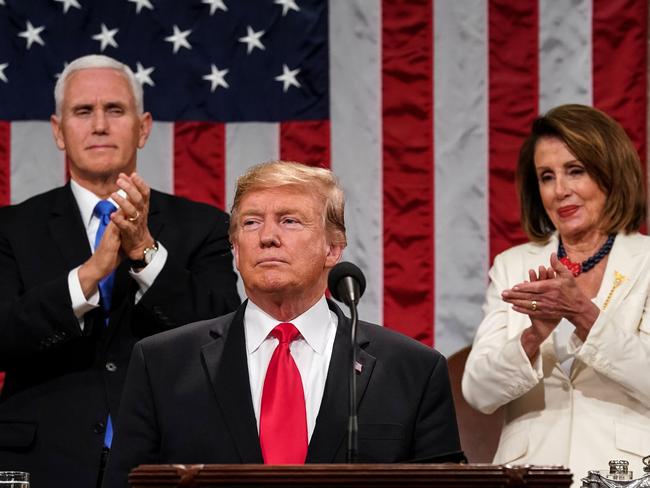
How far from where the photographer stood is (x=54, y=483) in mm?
3369

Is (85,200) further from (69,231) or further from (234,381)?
(234,381)

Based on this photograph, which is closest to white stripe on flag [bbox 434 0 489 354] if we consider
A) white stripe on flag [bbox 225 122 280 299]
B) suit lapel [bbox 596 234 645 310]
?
white stripe on flag [bbox 225 122 280 299]

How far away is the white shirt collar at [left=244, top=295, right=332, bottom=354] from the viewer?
2.96m

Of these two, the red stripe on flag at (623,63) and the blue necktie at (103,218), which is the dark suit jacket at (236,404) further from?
the red stripe on flag at (623,63)

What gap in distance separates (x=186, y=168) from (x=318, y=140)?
53cm

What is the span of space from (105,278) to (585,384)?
4.76 feet

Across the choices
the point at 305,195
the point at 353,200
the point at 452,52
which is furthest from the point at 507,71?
the point at 305,195

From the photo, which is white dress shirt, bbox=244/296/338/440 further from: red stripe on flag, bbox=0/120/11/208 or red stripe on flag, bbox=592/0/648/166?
red stripe on flag, bbox=592/0/648/166

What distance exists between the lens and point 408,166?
15.9 feet

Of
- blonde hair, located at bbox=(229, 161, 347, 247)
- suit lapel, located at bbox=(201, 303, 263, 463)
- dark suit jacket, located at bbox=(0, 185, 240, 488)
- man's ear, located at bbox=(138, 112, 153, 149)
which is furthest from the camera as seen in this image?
man's ear, located at bbox=(138, 112, 153, 149)

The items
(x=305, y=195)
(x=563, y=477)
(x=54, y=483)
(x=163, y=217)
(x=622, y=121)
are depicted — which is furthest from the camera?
(x=622, y=121)

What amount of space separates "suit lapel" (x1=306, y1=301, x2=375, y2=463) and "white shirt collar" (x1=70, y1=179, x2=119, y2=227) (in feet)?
3.53

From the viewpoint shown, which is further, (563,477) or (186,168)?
(186,168)

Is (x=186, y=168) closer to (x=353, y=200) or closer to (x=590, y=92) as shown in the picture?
(x=353, y=200)
